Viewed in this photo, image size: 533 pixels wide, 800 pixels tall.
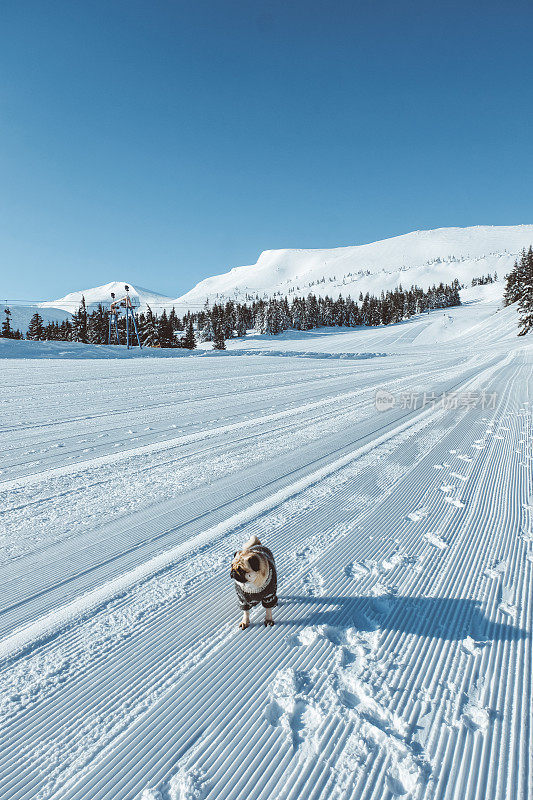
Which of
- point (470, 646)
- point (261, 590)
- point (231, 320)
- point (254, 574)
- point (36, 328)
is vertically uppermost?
point (231, 320)

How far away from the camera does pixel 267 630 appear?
223cm

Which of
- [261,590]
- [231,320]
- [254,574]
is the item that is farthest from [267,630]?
[231,320]

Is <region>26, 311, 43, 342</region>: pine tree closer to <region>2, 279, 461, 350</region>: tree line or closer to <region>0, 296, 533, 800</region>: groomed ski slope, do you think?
<region>2, 279, 461, 350</region>: tree line

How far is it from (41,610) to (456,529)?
3.26 meters

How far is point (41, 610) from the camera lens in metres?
2.33

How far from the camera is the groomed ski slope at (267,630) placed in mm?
1520

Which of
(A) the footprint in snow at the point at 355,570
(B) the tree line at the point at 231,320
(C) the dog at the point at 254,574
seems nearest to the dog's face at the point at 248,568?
(C) the dog at the point at 254,574

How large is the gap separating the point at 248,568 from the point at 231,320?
88.4 metres

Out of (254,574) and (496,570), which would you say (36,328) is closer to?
(254,574)

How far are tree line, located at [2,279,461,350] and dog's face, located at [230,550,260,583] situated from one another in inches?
2100

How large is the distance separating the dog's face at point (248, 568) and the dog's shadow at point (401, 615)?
521 millimetres

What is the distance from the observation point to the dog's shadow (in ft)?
7.17

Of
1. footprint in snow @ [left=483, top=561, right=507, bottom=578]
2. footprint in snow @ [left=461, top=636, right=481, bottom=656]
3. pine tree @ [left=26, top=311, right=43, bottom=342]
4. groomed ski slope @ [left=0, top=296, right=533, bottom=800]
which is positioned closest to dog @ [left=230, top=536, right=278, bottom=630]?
groomed ski slope @ [left=0, top=296, right=533, bottom=800]

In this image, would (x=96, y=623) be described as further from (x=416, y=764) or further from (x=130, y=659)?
(x=416, y=764)
